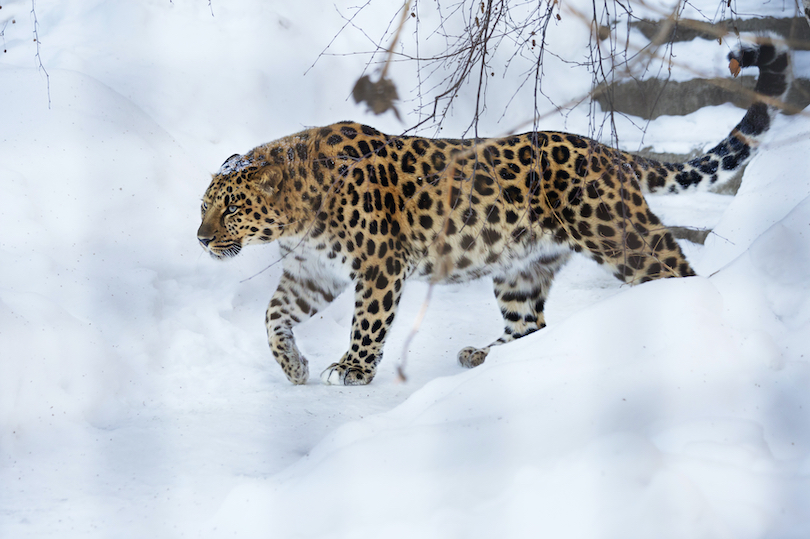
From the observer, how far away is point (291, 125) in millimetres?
7160

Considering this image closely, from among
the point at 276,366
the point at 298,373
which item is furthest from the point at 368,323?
the point at 276,366

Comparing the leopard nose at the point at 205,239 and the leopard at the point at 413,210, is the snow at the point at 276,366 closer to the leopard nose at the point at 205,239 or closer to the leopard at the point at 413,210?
the leopard at the point at 413,210

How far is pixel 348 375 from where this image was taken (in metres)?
4.11

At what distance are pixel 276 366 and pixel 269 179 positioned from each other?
1352mm

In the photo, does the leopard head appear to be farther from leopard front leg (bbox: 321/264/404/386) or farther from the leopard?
leopard front leg (bbox: 321/264/404/386)

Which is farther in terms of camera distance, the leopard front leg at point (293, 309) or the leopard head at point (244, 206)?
the leopard front leg at point (293, 309)

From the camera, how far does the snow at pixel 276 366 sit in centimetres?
192

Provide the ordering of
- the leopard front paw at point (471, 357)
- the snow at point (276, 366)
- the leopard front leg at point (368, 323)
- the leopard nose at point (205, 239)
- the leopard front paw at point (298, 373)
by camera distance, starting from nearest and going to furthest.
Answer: the snow at point (276, 366) < the leopard nose at point (205, 239) < the leopard front leg at point (368, 323) < the leopard front paw at point (298, 373) < the leopard front paw at point (471, 357)

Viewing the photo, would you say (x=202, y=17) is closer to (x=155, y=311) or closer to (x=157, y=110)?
(x=157, y=110)

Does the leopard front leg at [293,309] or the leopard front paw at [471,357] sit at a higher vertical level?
the leopard front leg at [293,309]

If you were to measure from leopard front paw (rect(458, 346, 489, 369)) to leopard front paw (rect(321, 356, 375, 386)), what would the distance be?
2.53 feet

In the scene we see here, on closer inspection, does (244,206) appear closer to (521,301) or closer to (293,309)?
(293,309)

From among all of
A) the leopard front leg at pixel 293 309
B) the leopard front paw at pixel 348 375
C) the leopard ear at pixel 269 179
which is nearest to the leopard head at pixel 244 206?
the leopard ear at pixel 269 179

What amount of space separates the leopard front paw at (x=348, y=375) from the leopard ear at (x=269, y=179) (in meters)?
1.17
